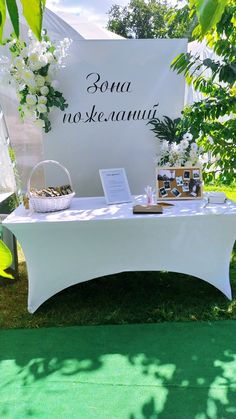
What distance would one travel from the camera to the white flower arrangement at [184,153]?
8.60 ft

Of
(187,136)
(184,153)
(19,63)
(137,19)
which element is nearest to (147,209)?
(184,153)

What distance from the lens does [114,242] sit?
7.17 feet

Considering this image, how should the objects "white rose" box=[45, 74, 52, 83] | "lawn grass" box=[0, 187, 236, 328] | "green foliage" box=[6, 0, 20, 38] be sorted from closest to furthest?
"green foliage" box=[6, 0, 20, 38] < "lawn grass" box=[0, 187, 236, 328] < "white rose" box=[45, 74, 52, 83]

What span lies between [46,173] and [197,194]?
3.67 feet

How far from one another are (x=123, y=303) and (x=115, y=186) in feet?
2.46

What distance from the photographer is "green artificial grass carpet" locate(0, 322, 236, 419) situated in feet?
5.04

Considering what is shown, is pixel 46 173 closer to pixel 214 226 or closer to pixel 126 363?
pixel 214 226

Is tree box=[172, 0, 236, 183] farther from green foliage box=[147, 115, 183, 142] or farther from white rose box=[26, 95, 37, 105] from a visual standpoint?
white rose box=[26, 95, 37, 105]

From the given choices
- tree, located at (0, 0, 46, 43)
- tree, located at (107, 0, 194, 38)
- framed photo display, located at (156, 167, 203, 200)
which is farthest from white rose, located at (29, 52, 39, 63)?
tree, located at (107, 0, 194, 38)

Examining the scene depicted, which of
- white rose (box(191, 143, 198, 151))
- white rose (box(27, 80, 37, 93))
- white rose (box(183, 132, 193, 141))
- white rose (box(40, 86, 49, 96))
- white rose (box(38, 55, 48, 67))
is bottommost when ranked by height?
white rose (box(191, 143, 198, 151))

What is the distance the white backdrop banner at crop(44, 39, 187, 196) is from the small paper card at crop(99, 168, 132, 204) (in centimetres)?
34

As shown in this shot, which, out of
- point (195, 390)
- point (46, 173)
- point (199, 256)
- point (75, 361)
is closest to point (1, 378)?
point (75, 361)

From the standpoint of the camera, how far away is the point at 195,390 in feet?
5.36

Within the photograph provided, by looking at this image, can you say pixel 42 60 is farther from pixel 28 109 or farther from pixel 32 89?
pixel 28 109
